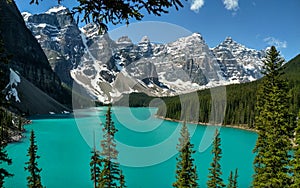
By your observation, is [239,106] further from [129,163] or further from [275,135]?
[275,135]

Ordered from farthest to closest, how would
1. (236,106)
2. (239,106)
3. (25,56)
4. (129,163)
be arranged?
→ 1. (25,56)
2. (236,106)
3. (239,106)
4. (129,163)

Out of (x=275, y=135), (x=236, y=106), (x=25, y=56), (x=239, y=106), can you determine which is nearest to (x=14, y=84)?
(x=25, y=56)

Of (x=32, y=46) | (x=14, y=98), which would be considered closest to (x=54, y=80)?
(x=32, y=46)

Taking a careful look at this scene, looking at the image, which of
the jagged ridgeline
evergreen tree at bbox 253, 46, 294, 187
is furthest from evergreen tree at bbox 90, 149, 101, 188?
the jagged ridgeline

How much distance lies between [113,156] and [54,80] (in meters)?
182

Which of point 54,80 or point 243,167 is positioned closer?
point 243,167

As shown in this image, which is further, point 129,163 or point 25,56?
point 25,56

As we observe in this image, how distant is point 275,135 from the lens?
45.7 feet

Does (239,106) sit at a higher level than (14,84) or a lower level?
lower

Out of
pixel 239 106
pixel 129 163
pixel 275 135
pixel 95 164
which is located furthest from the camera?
pixel 239 106

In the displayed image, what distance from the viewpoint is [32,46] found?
17712 centimetres

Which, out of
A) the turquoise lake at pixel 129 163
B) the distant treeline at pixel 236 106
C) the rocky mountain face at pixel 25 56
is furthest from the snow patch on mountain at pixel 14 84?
the distant treeline at pixel 236 106

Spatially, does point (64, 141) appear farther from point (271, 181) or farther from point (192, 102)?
A: point (192, 102)

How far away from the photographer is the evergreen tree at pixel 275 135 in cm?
1362
